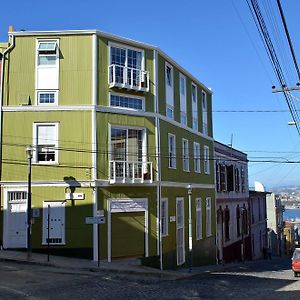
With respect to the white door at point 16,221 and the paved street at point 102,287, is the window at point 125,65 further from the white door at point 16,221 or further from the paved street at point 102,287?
the paved street at point 102,287

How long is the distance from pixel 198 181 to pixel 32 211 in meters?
14.6

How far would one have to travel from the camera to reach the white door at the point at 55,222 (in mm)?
24000

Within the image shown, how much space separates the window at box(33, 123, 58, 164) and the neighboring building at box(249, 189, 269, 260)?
31541 millimetres

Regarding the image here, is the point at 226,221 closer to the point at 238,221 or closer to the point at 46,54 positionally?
the point at 238,221

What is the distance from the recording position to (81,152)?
973 inches

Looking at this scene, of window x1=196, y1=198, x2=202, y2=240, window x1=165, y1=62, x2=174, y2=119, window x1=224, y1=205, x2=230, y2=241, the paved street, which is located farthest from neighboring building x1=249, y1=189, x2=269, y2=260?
the paved street

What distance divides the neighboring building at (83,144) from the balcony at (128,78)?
0.18ft

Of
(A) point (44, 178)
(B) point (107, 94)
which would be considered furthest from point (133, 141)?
(A) point (44, 178)

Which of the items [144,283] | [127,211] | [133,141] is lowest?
[144,283]

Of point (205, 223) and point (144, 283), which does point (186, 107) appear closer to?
point (205, 223)

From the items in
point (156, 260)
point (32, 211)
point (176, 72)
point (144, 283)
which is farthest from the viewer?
point (176, 72)

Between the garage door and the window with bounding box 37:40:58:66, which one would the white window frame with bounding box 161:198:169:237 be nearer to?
the garage door

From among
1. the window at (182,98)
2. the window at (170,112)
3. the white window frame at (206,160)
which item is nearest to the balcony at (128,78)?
the window at (170,112)

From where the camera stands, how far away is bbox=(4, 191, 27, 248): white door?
24141 mm
